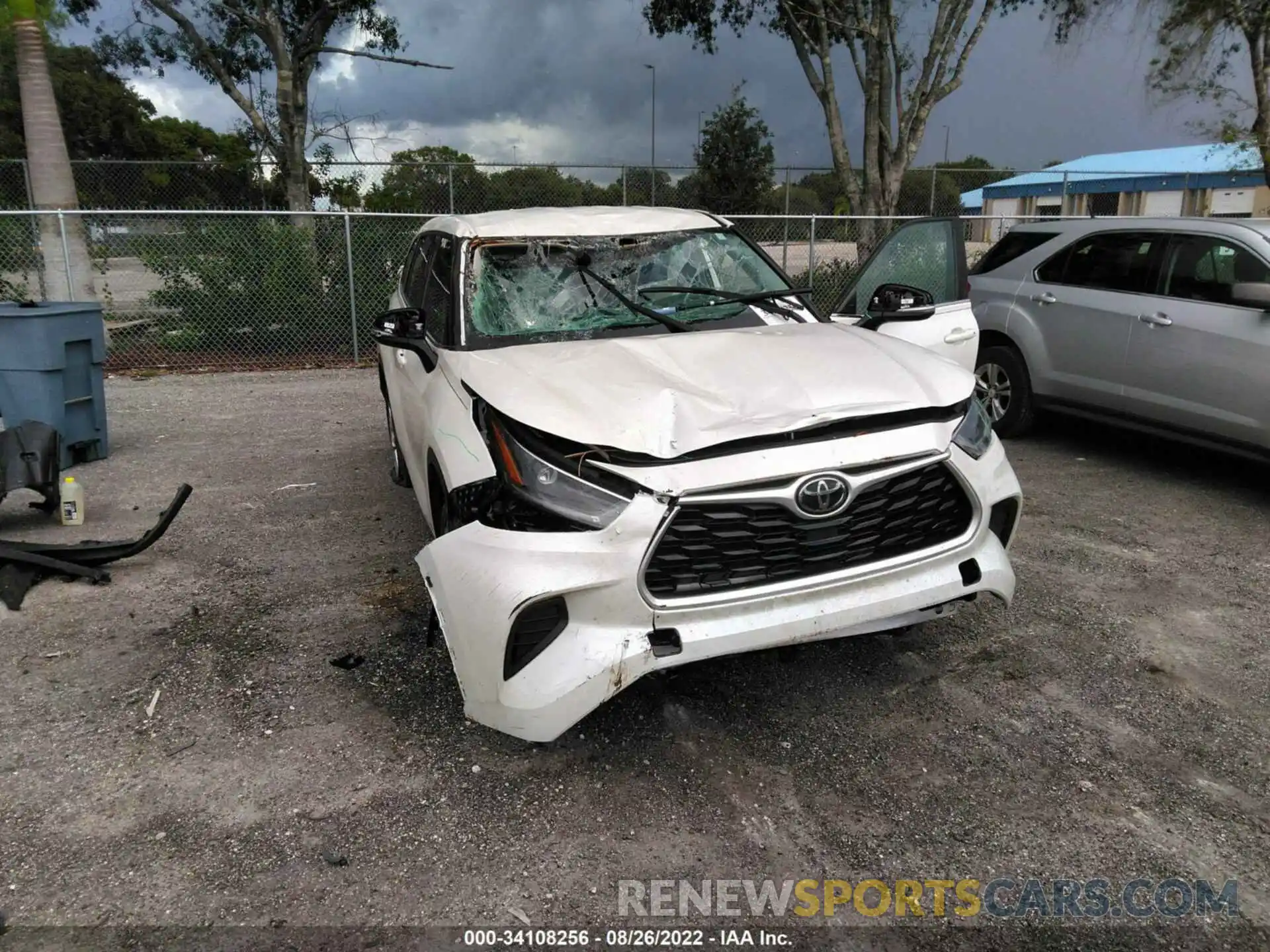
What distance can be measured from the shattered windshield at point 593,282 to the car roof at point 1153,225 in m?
3.40

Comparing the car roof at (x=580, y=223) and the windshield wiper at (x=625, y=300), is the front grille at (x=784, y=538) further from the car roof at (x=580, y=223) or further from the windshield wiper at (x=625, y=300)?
the car roof at (x=580, y=223)

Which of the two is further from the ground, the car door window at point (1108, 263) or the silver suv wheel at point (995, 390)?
the car door window at point (1108, 263)

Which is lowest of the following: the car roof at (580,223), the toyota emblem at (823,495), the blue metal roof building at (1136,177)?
the toyota emblem at (823,495)

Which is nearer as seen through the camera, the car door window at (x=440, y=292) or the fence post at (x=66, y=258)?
the car door window at (x=440, y=292)

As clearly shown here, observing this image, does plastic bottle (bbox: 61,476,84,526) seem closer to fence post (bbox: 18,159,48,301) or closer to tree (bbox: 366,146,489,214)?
fence post (bbox: 18,159,48,301)

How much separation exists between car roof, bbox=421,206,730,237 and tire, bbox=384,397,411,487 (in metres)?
1.42

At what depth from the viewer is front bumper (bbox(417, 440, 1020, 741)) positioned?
258 centimetres

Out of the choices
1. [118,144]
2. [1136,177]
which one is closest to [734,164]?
[1136,177]

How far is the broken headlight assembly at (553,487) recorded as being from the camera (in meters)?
2.62

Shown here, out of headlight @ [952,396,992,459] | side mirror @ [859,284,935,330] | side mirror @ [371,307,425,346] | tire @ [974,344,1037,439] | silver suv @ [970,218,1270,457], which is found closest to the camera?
headlight @ [952,396,992,459]

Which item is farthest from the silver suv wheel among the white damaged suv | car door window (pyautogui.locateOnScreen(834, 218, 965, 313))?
the white damaged suv

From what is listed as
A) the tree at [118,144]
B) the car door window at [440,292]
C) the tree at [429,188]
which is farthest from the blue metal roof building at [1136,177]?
the car door window at [440,292]

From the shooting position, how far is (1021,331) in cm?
691

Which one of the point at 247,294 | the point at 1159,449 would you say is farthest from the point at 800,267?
the point at 247,294
